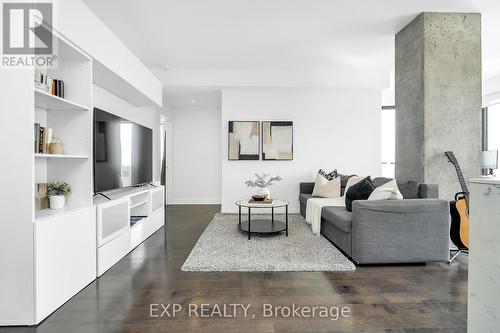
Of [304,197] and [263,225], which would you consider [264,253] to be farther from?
[304,197]

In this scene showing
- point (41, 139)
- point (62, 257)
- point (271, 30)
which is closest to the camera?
point (62, 257)

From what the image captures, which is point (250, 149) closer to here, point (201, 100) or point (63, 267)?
point (201, 100)

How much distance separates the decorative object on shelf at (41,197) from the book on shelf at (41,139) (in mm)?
294

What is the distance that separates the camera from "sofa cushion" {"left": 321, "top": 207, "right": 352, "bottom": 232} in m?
2.66

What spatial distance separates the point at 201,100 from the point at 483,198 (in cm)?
545

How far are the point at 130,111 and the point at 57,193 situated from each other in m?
2.44

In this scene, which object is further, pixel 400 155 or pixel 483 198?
pixel 400 155

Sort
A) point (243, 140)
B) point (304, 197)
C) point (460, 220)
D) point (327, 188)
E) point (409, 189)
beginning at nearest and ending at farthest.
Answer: point (460, 220) → point (409, 189) → point (327, 188) → point (304, 197) → point (243, 140)

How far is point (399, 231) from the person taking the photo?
2557 mm

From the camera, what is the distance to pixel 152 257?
9.21 feet

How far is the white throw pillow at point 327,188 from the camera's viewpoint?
4359mm

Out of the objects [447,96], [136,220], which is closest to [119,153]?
[136,220]

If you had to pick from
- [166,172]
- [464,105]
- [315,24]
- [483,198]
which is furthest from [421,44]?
[166,172]

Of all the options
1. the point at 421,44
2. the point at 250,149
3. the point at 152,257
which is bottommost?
the point at 152,257
